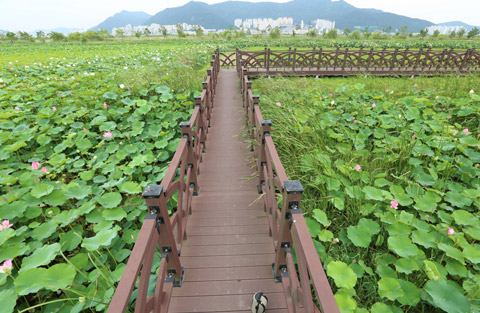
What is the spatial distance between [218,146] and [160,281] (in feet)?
9.66

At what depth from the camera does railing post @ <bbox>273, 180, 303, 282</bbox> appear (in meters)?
1.44

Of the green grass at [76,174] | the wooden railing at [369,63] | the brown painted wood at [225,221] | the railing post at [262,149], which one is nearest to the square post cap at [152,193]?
the green grass at [76,174]

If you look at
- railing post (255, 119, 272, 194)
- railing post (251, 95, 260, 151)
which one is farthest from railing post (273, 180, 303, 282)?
railing post (251, 95, 260, 151)

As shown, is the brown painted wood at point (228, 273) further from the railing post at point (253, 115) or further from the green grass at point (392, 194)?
the railing post at point (253, 115)

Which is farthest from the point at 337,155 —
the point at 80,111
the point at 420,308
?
the point at 80,111

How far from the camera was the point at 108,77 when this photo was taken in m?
7.15

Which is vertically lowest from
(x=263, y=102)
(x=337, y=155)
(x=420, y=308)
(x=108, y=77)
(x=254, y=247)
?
(x=420, y=308)

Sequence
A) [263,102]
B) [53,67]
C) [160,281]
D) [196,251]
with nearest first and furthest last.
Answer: [160,281] → [196,251] → [263,102] → [53,67]

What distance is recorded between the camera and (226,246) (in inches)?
91.0

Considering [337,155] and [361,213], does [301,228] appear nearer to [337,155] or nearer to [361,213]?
[361,213]

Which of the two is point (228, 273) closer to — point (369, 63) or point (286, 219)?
point (286, 219)

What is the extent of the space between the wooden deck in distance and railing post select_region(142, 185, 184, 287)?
0.14 metres

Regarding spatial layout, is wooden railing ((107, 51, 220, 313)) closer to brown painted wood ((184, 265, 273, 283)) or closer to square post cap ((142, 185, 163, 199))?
square post cap ((142, 185, 163, 199))

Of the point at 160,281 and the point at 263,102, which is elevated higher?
the point at 263,102
